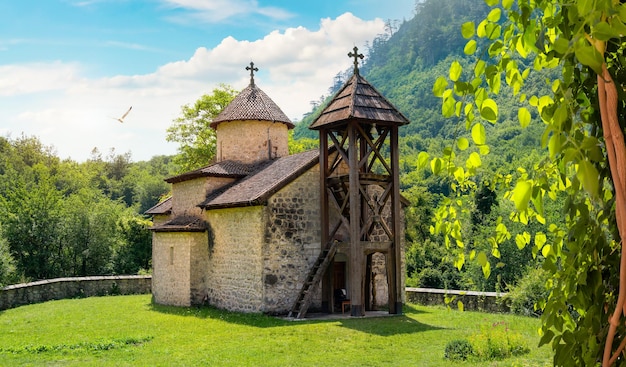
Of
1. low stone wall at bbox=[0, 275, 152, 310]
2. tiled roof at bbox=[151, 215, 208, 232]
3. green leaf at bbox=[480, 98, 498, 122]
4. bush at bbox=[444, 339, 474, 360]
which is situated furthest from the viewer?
low stone wall at bbox=[0, 275, 152, 310]

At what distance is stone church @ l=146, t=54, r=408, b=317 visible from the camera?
17062 millimetres

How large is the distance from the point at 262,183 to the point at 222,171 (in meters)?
3.03

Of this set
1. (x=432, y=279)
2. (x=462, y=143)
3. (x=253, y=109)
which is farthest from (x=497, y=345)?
(x=432, y=279)

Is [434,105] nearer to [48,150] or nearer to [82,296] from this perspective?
[48,150]

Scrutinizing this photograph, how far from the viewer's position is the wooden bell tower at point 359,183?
653 inches

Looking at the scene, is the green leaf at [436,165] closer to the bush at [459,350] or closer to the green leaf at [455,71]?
the green leaf at [455,71]

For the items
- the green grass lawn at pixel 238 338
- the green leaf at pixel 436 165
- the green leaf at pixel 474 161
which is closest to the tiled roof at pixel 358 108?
the green grass lawn at pixel 238 338

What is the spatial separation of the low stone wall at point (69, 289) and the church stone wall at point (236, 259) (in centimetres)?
862

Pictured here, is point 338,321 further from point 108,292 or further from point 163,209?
point 108,292

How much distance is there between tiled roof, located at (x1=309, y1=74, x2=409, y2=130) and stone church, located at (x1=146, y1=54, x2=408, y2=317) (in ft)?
0.14

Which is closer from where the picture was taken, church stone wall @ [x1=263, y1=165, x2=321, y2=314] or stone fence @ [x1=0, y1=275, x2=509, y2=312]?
church stone wall @ [x1=263, y1=165, x2=321, y2=314]

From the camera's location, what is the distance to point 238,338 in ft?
44.6

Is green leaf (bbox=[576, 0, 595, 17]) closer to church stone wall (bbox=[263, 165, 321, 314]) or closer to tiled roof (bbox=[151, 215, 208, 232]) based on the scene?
church stone wall (bbox=[263, 165, 321, 314])

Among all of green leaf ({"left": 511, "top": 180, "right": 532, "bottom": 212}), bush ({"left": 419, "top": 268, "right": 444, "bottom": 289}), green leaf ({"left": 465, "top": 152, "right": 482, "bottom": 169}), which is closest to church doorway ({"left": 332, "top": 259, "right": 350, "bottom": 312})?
bush ({"left": 419, "top": 268, "right": 444, "bottom": 289})
